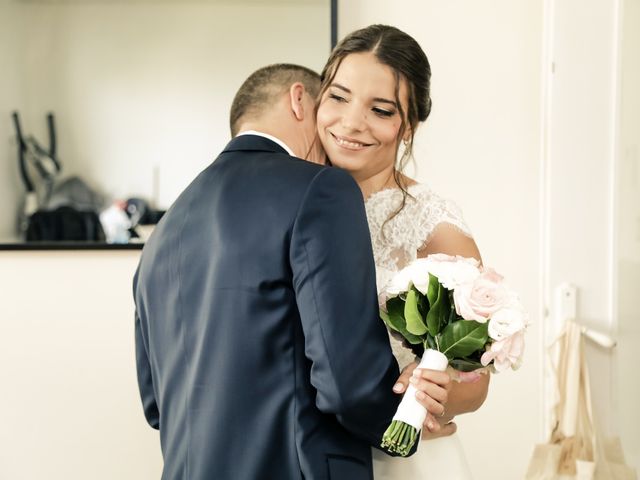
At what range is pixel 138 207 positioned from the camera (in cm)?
287

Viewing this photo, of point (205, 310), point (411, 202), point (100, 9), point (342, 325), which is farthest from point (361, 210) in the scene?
point (100, 9)

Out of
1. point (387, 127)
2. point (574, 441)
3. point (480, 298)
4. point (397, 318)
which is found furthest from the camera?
point (574, 441)

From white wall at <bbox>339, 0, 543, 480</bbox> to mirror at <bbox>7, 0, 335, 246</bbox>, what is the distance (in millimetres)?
462

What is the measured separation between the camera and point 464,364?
1.52m

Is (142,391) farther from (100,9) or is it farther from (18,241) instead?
(100,9)

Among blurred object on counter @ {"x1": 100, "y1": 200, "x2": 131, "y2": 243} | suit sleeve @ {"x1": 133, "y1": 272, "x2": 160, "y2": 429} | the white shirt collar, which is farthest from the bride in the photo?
blurred object on counter @ {"x1": 100, "y1": 200, "x2": 131, "y2": 243}

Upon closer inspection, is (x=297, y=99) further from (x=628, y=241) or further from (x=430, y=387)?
(x=628, y=241)

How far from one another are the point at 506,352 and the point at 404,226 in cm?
54

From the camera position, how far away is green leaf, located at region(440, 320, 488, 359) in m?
1.45

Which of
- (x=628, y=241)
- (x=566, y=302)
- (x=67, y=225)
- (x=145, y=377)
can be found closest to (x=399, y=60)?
(x=145, y=377)

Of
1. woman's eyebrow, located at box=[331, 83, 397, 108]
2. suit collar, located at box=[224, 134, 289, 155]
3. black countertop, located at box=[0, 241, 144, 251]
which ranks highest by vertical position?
woman's eyebrow, located at box=[331, 83, 397, 108]

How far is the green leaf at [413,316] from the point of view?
1.49 meters

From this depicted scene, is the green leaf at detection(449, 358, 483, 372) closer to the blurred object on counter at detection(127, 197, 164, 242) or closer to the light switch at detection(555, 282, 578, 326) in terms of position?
the light switch at detection(555, 282, 578, 326)

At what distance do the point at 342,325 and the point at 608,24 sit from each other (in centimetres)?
179
